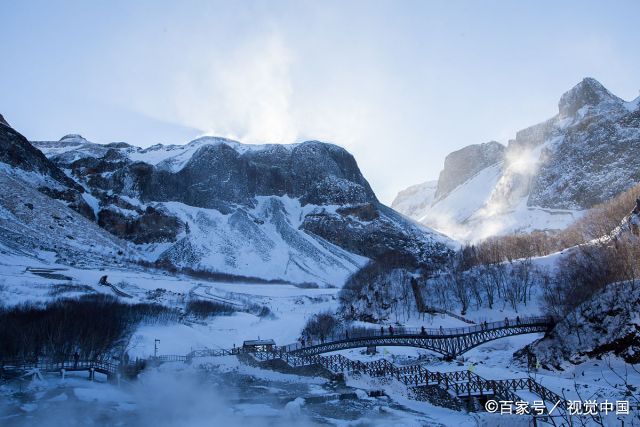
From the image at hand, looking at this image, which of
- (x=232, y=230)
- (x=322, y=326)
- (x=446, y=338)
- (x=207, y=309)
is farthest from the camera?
(x=232, y=230)

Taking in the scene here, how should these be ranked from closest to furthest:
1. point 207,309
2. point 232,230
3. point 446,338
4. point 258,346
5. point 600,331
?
point 600,331 < point 446,338 < point 258,346 < point 207,309 < point 232,230

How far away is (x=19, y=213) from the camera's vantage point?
4919 inches

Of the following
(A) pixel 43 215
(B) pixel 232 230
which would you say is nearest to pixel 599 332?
(A) pixel 43 215

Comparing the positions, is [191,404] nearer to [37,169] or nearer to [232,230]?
[232,230]

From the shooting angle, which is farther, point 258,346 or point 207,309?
point 207,309

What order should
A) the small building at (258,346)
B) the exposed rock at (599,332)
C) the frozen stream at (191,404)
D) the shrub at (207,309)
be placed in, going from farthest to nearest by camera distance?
the shrub at (207,309), the small building at (258,346), the exposed rock at (599,332), the frozen stream at (191,404)

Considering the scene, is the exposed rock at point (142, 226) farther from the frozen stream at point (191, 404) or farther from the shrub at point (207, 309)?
the frozen stream at point (191, 404)

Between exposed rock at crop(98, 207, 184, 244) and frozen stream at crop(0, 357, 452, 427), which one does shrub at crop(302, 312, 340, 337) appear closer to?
frozen stream at crop(0, 357, 452, 427)

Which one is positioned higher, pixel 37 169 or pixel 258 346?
pixel 37 169

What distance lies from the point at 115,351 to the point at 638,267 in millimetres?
60011

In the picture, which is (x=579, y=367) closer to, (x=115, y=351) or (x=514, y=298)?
(x=514, y=298)

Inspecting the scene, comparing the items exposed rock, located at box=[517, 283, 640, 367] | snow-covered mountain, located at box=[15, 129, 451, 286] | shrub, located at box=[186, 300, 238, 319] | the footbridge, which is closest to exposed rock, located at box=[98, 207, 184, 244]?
snow-covered mountain, located at box=[15, 129, 451, 286]

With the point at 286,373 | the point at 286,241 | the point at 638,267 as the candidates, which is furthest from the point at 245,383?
the point at 286,241

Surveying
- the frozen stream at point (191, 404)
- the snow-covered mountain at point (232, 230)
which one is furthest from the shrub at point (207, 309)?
the snow-covered mountain at point (232, 230)
